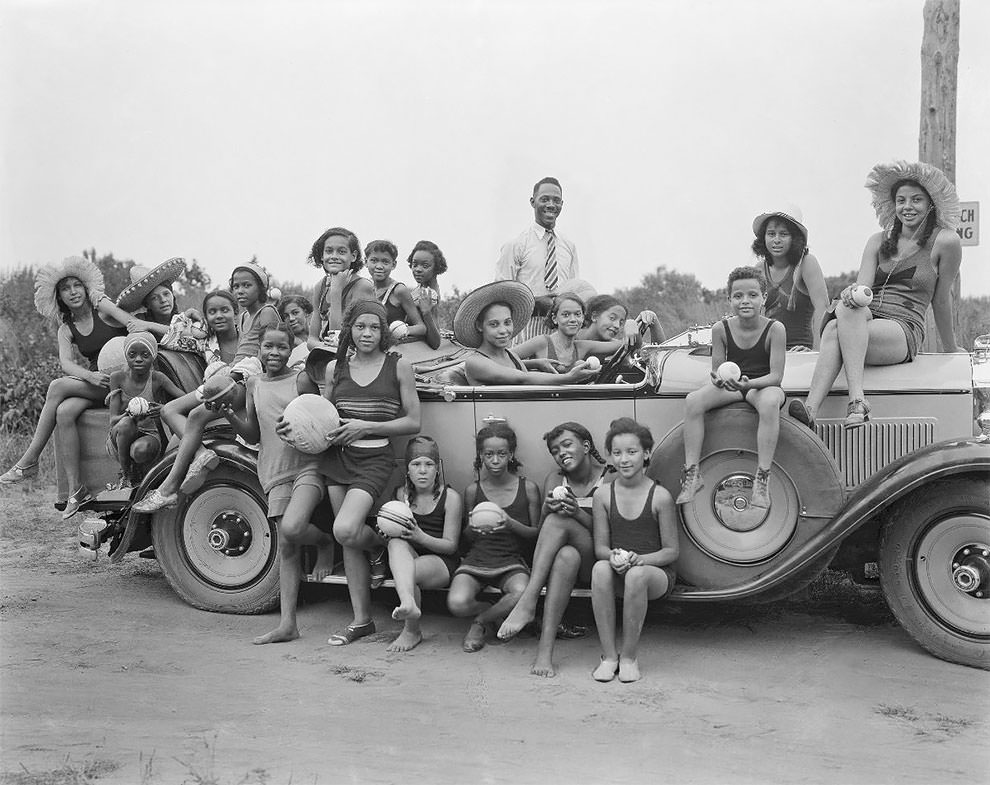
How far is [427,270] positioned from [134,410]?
2139 mm

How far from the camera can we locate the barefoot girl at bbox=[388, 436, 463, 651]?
5184 millimetres

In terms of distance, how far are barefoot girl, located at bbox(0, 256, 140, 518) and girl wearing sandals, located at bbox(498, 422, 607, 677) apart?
2972 millimetres

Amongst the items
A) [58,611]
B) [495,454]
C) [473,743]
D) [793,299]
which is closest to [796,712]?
[473,743]

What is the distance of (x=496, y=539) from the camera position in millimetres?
5273

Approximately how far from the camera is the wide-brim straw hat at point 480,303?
582 cm

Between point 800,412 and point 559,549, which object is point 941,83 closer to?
point 800,412

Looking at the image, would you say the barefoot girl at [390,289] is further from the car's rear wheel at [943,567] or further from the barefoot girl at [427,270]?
the car's rear wheel at [943,567]

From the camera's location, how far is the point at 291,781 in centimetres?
358

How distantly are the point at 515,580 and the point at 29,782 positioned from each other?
2.35m

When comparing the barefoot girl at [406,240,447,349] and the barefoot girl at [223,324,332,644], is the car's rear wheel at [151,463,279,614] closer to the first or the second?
the barefoot girl at [223,324,332,644]

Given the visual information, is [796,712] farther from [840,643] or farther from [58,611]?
[58,611]

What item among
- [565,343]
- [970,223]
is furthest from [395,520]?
[970,223]

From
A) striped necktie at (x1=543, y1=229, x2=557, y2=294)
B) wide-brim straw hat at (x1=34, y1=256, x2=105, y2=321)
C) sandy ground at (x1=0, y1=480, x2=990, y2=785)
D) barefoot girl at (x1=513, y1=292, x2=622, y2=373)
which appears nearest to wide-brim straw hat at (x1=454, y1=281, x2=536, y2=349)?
barefoot girl at (x1=513, y1=292, x2=622, y2=373)

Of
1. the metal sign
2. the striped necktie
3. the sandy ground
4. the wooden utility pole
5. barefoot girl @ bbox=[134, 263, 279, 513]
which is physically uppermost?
the wooden utility pole
